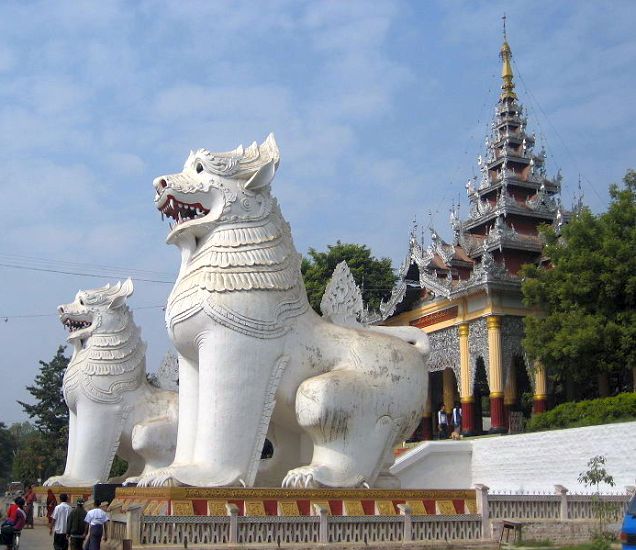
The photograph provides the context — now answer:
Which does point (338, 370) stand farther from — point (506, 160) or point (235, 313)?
point (506, 160)

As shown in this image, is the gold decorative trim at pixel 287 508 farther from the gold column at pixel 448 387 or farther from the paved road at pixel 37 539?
the gold column at pixel 448 387

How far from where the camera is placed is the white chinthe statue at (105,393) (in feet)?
48.4

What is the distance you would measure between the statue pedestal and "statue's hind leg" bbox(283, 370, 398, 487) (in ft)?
0.56

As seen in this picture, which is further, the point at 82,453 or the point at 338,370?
the point at 82,453

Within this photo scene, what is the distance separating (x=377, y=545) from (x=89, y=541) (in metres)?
3.15

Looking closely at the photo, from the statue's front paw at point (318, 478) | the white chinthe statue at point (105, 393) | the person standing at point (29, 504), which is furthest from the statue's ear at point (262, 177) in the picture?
the person standing at point (29, 504)

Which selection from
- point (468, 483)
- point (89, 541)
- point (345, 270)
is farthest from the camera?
point (468, 483)

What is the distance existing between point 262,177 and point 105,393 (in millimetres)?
6213

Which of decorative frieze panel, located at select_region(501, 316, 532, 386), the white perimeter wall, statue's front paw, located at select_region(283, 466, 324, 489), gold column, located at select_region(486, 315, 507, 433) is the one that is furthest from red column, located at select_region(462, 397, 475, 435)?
statue's front paw, located at select_region(283, 466, 324, 489)

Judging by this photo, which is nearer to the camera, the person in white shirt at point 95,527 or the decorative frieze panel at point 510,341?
the person in white shirt at point 95,527

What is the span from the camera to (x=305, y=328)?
10.1 meters

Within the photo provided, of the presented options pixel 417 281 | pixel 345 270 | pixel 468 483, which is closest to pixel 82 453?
pixel 345 270

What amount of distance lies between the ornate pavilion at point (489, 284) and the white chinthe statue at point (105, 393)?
1131cm

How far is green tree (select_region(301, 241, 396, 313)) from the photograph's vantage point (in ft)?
103
